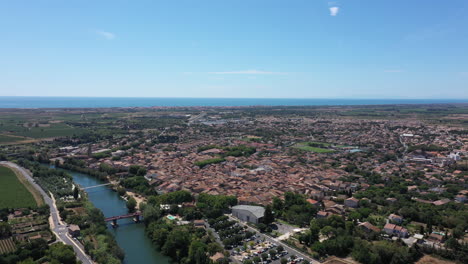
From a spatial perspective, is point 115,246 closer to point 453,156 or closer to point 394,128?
point 453,156

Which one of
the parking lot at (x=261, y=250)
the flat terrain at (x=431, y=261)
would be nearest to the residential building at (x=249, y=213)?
the parking lot at (x=261, y=250)

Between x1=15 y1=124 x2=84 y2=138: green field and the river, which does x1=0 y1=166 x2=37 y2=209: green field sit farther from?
x1=15 y1=124 x2=84 y2=138: green field

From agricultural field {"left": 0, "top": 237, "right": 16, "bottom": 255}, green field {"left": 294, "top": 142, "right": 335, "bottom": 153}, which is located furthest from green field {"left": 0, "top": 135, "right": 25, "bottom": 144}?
green field {"left": 294, "top": 142, "right": 335, "bottom": 153}

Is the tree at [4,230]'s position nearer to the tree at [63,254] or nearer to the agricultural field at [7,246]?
the agricultural field at [7,246]

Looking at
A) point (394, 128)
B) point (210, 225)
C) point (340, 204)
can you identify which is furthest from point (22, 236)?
point (394, 128)

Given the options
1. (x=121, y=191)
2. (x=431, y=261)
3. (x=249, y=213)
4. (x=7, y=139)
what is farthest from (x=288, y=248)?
(x=7, y=139)

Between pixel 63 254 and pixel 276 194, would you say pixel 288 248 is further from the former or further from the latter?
pixel 63 254
